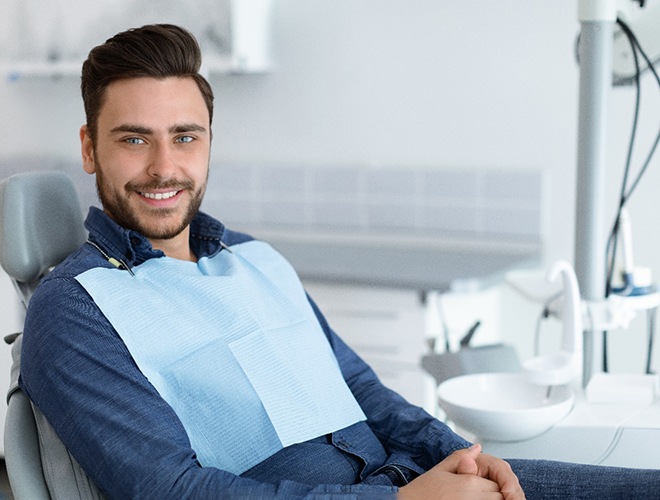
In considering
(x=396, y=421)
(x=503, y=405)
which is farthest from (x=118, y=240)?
(x=503, y=405)

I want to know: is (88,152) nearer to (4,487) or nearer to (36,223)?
(36,223)

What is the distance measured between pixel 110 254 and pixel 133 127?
0.23m

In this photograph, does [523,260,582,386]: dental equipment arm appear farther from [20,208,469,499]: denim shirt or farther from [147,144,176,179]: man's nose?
[147,144,176,179]: man's nose

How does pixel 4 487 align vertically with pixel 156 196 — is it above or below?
below

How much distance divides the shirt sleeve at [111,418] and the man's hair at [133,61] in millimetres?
416

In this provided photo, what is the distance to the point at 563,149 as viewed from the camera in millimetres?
3244

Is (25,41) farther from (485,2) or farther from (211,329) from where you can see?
(211,329)

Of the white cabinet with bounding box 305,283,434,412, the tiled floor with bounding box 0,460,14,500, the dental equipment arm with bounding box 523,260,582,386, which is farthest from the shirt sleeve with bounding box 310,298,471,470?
the tiled floor with bounding box 0,460,14,500

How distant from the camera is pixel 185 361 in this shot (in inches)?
63.0

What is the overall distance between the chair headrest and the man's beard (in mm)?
99

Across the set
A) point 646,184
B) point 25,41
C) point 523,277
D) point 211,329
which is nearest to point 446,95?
point 646,184

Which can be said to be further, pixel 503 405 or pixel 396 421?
pixel 503 405

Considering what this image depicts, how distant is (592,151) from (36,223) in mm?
1151

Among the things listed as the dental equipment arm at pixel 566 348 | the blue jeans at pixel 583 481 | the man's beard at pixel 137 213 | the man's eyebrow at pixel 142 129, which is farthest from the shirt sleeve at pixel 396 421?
the man's eyebrow at pixel 142 129
